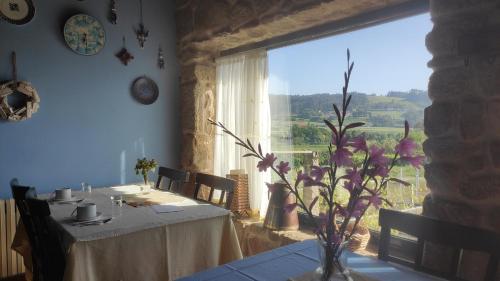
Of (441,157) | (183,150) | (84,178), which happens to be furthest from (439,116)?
(84,178)

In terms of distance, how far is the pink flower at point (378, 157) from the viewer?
0.91 m

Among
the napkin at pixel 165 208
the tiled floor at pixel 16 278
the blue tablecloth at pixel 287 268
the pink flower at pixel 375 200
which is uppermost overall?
the pink flower at pixel 375 200

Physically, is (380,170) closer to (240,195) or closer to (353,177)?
(353,177)

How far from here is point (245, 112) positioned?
3.01m

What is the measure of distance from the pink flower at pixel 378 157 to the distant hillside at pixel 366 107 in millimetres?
1250

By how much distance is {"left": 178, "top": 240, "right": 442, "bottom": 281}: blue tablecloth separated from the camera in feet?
3.80

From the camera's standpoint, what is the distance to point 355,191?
95 cm

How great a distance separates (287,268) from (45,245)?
112 centimetres

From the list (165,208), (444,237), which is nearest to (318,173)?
(444,237)

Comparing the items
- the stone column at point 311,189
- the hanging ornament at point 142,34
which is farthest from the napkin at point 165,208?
the hanging ornament at point 142,34

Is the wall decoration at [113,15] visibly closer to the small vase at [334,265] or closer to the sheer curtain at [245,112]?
the sheer curtain at [245,112]

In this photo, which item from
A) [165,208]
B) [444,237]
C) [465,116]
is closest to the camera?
[444,237]

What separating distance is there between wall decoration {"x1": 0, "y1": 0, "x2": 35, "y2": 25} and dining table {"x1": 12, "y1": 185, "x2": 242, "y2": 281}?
150cm

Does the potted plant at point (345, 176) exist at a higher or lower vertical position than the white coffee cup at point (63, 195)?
higher
